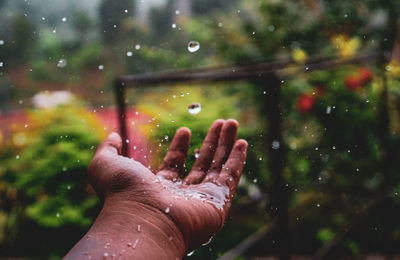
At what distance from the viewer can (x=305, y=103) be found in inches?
107

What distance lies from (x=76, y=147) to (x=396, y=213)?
7.02ft

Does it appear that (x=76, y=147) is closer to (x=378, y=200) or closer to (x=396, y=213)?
(x=378, y=200)

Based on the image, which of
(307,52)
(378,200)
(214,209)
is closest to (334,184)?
(378,200)

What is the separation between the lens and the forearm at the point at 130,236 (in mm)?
787

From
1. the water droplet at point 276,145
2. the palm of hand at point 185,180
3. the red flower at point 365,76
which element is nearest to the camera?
the palm of hand at point 185,180

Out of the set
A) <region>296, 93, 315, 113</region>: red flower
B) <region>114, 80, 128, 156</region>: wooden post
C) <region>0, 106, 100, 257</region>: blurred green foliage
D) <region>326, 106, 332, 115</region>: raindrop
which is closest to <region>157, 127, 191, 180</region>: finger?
<region>114, 80, 128, 156</region>: wooden post

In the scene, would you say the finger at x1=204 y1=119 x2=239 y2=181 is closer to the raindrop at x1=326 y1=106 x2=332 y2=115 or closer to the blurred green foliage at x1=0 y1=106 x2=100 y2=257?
the blurred green foliage at x1=0 y1=106 x2=100 y2=257

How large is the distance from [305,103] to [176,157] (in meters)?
1.79

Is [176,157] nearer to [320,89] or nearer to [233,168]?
[233,168]

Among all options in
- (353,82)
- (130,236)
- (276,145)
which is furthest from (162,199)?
(353,82)

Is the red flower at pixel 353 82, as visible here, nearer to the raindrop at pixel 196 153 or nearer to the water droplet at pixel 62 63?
the raindrop at pixel 196 153

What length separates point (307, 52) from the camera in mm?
3680

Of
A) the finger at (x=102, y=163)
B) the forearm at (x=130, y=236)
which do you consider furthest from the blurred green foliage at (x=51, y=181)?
the forearm at (x=130, y=236)

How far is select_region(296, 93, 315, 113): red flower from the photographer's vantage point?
2723mm
